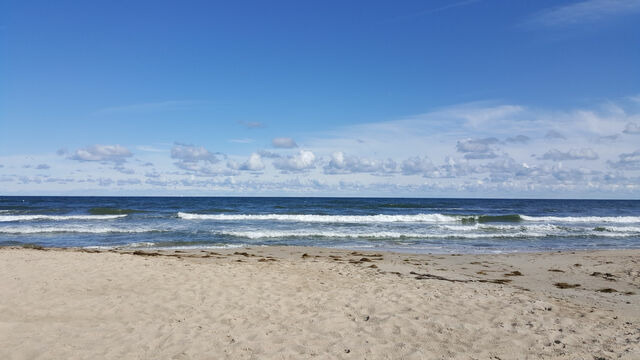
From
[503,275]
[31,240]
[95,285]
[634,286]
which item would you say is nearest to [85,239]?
[31,240]

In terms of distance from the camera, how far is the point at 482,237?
23094mm

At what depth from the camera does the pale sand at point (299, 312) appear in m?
5.60

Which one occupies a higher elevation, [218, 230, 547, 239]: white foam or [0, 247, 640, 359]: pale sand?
[0, 247, 640, 359]: pale sand

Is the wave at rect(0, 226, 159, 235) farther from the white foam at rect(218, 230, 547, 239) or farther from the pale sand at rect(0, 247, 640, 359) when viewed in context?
the pale sand at rect(0, 247, 640, 359)

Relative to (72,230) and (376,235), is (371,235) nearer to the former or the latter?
(376,235)

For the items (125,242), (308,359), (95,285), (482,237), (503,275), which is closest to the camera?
(308,359)

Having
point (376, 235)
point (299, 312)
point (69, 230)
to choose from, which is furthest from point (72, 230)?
point (299, 312)

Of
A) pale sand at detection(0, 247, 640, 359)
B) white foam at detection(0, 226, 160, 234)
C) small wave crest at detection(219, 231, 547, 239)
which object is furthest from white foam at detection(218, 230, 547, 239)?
pale sand at detection(0, 247, 640, 359)

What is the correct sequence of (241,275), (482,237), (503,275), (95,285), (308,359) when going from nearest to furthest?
1. (308,359)
2. (95,285)
3. (241,275)
4. (503,275)
5. (482,237)

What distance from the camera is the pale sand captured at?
18.4 ft

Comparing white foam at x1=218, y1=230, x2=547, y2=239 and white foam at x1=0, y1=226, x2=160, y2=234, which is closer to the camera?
white foam at x1=218, y1=230, x2=547, y2=239

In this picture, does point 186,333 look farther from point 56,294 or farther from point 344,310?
point 56,294

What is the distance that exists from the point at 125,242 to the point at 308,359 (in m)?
17.2

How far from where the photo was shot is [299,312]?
7.21 meters
